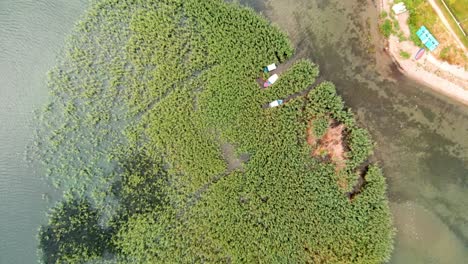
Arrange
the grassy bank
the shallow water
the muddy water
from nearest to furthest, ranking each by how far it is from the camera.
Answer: the grassy bank, the muddy water, the shallow water

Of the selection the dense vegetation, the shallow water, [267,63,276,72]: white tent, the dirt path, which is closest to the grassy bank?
the dirt path

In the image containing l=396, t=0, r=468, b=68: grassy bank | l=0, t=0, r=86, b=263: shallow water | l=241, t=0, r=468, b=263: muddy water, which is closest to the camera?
l=396, t=0, r=468, b=68: grassy bank

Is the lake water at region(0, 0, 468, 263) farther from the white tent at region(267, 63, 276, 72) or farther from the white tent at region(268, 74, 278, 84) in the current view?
the white tent at region(268, 74, 278, 84)

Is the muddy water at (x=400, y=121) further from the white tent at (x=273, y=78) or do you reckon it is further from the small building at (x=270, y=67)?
the white tent at (x=273, y=78)

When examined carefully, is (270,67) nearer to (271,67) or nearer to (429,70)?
(271,67)

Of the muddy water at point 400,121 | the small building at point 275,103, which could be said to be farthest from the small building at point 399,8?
the small building at point 275,103

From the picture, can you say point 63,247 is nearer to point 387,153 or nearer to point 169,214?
point 169,214

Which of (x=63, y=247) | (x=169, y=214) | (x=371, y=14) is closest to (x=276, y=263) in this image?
(x=169, y=214)
